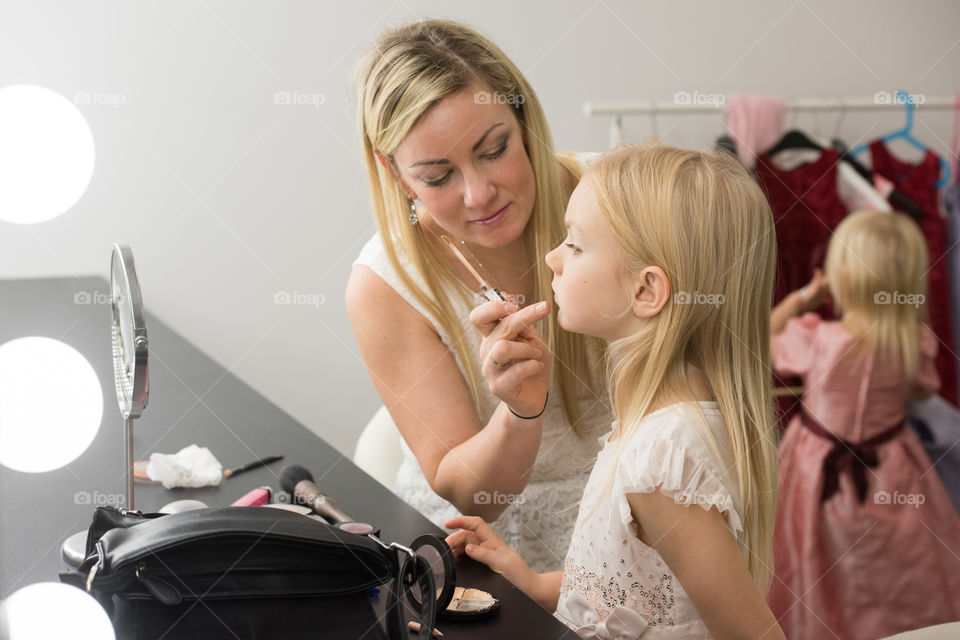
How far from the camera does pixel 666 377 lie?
1.06 m

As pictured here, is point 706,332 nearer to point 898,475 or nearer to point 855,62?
point 898,475

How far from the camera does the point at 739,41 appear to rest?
2.57 m

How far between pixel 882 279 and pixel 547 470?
1150mm

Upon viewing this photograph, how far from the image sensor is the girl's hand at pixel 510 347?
1141 mm

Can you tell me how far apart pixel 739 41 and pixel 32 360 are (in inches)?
83.6

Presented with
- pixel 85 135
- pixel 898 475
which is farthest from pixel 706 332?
pixel 898 475
